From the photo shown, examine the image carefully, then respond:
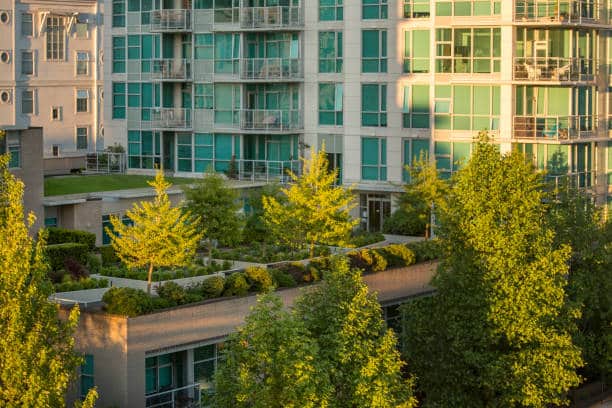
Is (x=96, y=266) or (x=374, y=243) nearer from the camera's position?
(x=96, y=266)

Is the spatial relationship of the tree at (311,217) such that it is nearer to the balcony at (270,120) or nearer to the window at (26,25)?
the balcony at (270,120)

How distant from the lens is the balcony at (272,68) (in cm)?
6762

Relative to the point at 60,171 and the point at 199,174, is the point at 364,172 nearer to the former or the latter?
the point at 199,174

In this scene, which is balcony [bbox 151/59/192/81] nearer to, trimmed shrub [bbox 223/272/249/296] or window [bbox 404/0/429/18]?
window [bbox 404/0/429/18]

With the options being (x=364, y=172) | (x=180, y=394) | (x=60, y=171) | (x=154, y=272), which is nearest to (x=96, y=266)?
(x=154, y=272)

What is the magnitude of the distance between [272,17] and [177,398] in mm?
27155

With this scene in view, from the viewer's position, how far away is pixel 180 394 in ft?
146

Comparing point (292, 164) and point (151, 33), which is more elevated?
point (151, 33)

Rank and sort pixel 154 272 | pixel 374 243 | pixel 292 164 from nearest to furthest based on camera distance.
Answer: pixel 154 272, pixel 374 243, pixel 292 164

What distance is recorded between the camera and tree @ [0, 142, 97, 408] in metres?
33.3

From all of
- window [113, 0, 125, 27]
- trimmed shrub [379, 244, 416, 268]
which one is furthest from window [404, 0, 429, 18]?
window [113, 0, 125, 27]

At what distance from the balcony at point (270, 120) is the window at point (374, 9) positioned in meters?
5.48

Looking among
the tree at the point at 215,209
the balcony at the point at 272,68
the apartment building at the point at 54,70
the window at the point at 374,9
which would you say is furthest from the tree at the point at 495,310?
the apartment building at the point at 54,70

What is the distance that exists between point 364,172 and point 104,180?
11001 mm
